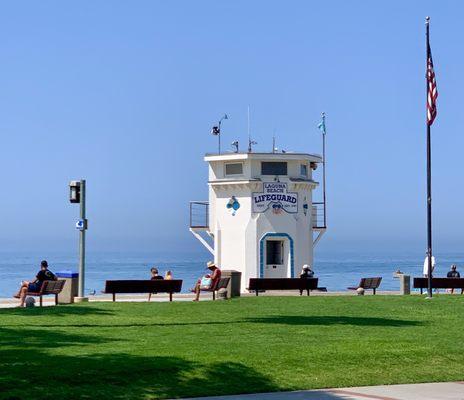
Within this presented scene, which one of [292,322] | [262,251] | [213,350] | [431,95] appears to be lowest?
[213,350]

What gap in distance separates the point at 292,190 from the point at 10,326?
21.0 metres

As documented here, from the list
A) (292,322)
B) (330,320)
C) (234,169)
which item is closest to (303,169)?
(234,169)

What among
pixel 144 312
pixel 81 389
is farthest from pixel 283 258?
pixel 81 389

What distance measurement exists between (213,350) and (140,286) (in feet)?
43.2

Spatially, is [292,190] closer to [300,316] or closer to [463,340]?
[300,316]

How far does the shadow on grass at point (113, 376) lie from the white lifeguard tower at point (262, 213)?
23.7m

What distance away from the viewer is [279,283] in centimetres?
3086

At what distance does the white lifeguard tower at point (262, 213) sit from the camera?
38.4 meters

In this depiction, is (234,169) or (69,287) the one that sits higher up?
(234,169)

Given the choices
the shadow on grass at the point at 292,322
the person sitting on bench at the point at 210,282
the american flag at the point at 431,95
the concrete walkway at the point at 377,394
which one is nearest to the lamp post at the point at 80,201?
the person sitting on bench at the point at 210,282

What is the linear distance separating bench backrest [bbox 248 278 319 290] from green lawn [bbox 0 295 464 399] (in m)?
7.39

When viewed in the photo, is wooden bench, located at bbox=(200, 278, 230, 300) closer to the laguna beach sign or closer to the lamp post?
the lamp post

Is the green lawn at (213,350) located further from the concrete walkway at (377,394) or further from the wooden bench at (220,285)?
the wooden bench at (220,285)

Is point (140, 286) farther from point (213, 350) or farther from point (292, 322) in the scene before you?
point (213, 350)
